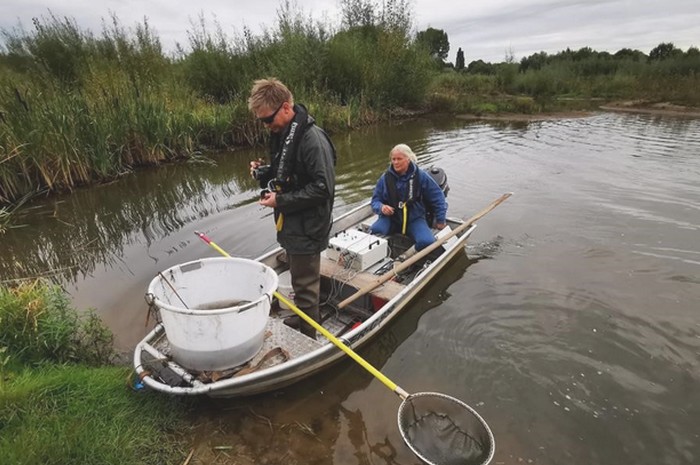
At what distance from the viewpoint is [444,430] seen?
2908 millimetres

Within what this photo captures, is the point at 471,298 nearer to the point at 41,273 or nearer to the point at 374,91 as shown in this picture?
the point at 41,273

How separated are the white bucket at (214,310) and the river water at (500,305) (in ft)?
1.74

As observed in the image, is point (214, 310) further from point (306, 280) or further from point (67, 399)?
point (67, 399)

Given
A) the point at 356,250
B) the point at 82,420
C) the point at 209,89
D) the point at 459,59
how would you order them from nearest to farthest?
the point at 82,420
the point at 356,250
the point at 209,89
the point at 459,59

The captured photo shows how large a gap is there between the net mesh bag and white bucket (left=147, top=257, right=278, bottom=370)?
4.03 feet

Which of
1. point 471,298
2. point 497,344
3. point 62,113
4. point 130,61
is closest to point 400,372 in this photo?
point 497,344

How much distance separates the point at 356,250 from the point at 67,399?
Answer: 2.78m

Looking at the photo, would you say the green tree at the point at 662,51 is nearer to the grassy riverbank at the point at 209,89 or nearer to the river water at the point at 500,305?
the grassy riverbank at the point at 209,89

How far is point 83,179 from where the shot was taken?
792cm

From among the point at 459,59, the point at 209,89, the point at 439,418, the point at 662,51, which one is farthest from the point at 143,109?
the point at 459,59

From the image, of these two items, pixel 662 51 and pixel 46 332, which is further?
pixel 662 51

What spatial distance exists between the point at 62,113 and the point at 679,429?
9.25 meters

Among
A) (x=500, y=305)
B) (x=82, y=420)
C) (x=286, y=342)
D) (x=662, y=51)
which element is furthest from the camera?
(x=662, y=51)

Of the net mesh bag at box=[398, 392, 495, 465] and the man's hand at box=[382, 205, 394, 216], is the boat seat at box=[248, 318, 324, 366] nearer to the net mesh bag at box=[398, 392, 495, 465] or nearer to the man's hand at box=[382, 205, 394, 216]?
the net mesh bag at box=[398, 392, 495, 465]
